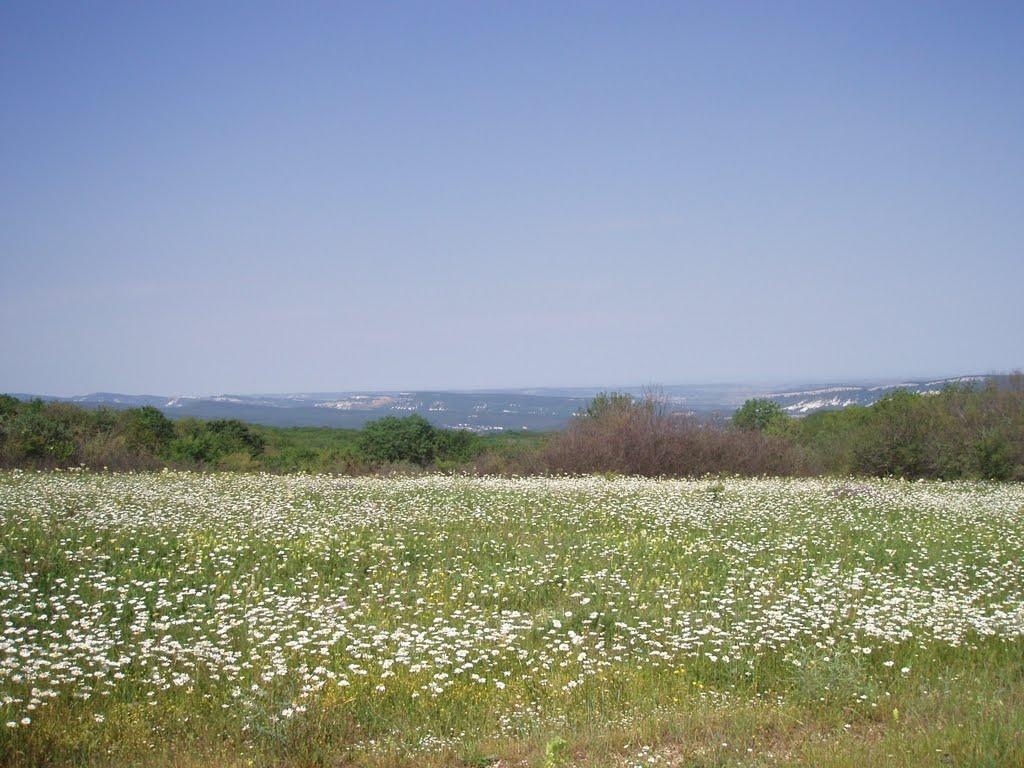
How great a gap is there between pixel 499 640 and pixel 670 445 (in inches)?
930

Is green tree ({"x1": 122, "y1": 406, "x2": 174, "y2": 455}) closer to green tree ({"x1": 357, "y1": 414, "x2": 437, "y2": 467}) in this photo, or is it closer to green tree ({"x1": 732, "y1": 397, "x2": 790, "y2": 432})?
green tree ({"x1": 357, "y1": 414, "x2": 437, "y2": 467})

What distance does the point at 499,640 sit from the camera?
25.8ft

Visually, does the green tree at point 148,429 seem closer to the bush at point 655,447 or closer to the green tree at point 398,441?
the green tree at point 398,441

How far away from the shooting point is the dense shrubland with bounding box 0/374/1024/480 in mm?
28484

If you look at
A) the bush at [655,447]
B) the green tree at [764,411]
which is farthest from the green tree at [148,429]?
the green tree at [764,411]

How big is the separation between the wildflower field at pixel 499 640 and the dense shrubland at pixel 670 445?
14.4 m

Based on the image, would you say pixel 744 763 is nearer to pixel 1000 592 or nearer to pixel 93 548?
pixel 1000 592

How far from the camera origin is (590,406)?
33281 millimetres

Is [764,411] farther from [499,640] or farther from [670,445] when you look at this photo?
[499,640]

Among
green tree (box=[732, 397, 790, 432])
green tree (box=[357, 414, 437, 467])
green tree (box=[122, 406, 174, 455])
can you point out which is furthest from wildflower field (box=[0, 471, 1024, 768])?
green tree (box=[732, 397, 790, 432])

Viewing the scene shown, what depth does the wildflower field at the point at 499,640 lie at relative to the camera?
18.1ft

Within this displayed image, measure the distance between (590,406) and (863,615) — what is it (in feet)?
80.6

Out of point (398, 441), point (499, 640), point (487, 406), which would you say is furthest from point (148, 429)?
point (487, 406)

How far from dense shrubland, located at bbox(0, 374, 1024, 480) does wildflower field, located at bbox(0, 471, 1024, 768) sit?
14.4 meters
